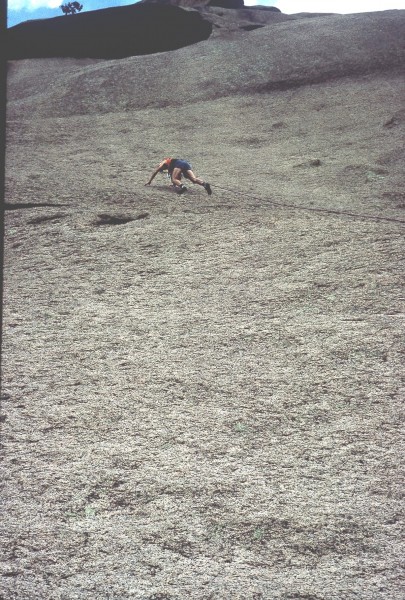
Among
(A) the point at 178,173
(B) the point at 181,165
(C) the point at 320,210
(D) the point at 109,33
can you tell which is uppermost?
(D) the point at 109,33

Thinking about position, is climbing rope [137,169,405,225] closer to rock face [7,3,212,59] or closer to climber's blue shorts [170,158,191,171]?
climber's blue shorts [170,158,191,171]

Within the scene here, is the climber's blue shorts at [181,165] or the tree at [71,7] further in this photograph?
the tree at [71,7]

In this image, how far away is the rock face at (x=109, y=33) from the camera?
2406 centimetres

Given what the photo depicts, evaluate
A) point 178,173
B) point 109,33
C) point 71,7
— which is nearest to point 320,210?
point 178,173

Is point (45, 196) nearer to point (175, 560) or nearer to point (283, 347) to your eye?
point (283, 347)

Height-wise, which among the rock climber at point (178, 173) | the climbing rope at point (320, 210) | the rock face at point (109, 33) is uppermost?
the rock face at point (109, 33)

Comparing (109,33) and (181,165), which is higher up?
(109,33)

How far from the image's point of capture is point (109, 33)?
25234mm

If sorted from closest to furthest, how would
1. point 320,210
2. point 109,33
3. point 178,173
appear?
point 320,210 < point 178,173 < point 109,33

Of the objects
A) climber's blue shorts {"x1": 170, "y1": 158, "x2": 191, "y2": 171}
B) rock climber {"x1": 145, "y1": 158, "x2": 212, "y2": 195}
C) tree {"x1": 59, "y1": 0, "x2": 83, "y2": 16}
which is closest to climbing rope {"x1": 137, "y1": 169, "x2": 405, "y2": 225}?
rock climber {"x1": 145, "y1": 158, "x2": 212, "y2": 195}

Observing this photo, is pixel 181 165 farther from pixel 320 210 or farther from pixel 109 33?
pixel 109 33

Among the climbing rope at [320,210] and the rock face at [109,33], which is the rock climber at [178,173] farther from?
the rock face at [109,33]

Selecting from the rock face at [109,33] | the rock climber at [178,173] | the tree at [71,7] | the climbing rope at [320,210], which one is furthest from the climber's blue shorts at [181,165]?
the tree at [71,7]

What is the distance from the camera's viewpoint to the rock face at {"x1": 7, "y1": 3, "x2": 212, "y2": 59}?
78.9 ft
